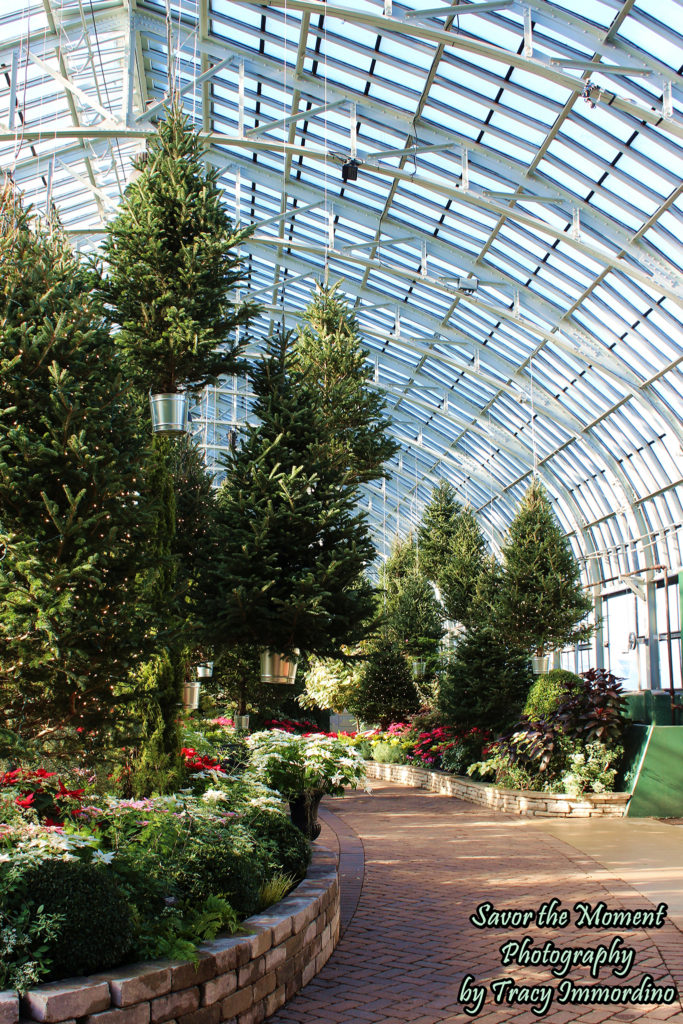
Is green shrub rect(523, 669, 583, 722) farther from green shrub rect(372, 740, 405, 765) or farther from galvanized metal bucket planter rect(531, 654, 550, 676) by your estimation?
green shrub rect(372, 740, 405, 765)

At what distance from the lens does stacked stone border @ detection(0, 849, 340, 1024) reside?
292cm

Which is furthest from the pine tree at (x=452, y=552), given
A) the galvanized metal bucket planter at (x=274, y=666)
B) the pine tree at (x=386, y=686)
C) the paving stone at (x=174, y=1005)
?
the paving stone at (x=174, y=1005)

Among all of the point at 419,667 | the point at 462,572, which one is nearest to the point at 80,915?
the point at 419,667

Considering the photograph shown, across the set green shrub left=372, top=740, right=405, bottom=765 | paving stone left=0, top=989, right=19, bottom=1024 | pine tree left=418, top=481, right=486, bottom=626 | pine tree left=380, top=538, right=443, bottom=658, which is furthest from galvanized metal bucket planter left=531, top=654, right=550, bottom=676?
paving stone left=0, top=989, right=19, bottom=1024

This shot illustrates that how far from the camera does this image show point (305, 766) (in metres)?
7.38

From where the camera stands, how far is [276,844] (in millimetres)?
5434

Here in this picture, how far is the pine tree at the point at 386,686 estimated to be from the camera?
19.1 metres

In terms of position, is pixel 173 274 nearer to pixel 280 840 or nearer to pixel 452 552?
pixel 280 840

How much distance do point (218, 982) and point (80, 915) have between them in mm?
725

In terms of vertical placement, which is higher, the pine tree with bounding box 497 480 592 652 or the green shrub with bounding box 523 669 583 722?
the pine tree with bounding box 497 480 592 652

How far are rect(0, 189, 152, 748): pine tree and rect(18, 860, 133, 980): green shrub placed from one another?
1.31m

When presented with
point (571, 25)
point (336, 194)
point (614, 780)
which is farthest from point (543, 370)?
point (614, 780)

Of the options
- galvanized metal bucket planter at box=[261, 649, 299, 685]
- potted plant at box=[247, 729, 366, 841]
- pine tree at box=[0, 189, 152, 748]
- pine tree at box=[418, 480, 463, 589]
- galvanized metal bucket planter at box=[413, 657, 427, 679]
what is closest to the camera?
pine tree at box=[0, 189, 152, 748]

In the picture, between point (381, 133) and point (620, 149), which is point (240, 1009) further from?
point (381, 133)
